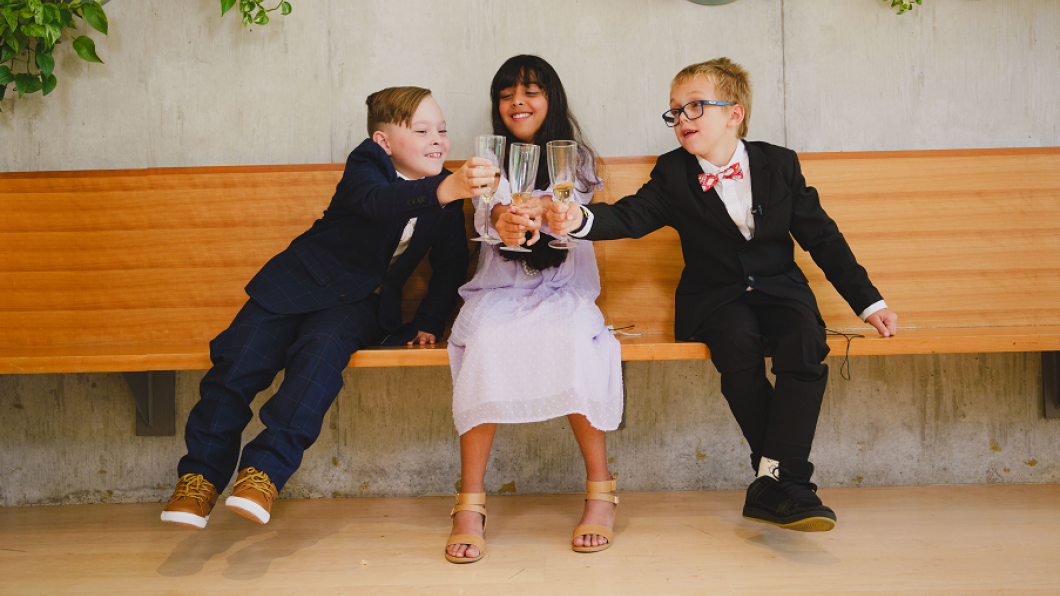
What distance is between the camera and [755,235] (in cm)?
Answer: 185

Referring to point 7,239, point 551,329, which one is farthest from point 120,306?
point 551,329

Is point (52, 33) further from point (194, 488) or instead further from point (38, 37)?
point (194, 488)

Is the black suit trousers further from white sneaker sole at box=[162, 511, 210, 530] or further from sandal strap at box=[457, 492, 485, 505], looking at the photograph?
white sneaker sole at box=[162, 511, 210, 530]

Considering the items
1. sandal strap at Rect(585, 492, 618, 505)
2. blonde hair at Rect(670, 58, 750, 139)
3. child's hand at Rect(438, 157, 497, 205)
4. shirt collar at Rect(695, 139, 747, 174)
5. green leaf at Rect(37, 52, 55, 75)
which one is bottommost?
sandal strap at Rect(585, 492, 618, 505)

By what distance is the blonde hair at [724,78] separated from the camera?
186 cm

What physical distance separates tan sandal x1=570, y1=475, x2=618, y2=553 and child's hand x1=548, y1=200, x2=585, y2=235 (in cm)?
66

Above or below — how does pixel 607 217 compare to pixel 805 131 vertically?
below

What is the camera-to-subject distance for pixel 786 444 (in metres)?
1.60

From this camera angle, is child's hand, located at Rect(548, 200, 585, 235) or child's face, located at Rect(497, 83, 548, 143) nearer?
child's hand, located at Rect(548, 200, 585, 235)

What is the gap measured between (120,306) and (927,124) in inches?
108

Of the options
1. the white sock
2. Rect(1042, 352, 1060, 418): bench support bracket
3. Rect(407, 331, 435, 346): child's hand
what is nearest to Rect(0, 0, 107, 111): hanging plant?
Rect(407, 331, 435, 346): child's hand

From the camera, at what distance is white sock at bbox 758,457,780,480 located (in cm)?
159

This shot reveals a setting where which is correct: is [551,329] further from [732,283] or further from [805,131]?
[805,131]

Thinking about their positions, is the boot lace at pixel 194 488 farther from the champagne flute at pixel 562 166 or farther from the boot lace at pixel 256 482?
the champagne flute at pixel 562 166
